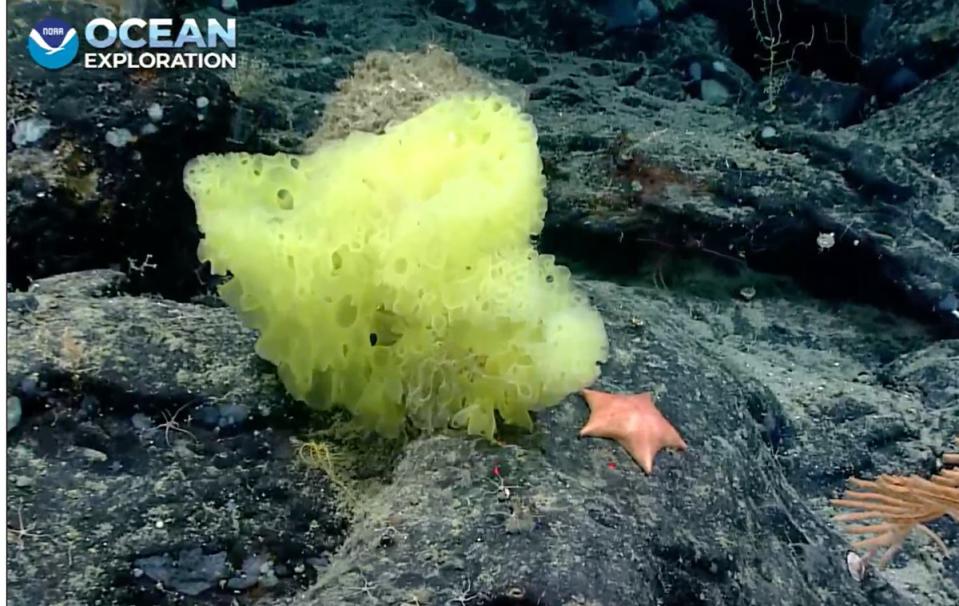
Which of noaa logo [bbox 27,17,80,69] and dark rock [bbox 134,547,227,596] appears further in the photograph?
noaa logo [bbox 27,17,80,69]

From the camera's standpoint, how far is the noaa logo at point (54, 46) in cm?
214

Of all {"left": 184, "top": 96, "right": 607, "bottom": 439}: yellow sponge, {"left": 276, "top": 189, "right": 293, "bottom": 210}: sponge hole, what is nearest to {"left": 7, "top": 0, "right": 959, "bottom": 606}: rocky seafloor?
{"left": 184, "top": 96, "right": 607, "bottom": 439}: yellow sponge

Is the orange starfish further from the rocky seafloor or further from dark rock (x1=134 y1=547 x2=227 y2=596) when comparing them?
dark rock (x1=134 y1=547 x2=227 y2=596)

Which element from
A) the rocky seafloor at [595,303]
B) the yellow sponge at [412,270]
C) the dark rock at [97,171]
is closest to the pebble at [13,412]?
the rocky seafloor at [595,303]

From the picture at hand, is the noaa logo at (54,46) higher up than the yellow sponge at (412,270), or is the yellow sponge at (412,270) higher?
the noaa logo at (54,46)

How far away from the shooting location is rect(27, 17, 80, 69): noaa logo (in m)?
2.14

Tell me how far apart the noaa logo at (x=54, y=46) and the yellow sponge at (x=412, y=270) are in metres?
0.66

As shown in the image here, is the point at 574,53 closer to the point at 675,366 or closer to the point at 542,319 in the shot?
the point at 675,366

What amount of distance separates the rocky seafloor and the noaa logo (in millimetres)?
44

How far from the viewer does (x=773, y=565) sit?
181cm

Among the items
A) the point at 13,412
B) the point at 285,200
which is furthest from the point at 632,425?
the point at 13,412

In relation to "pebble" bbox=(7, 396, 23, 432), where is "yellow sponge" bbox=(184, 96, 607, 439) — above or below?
above

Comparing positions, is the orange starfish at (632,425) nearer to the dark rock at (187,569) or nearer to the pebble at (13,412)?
the dark rock at (187,569)

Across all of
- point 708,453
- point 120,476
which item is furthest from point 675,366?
point 120,476
